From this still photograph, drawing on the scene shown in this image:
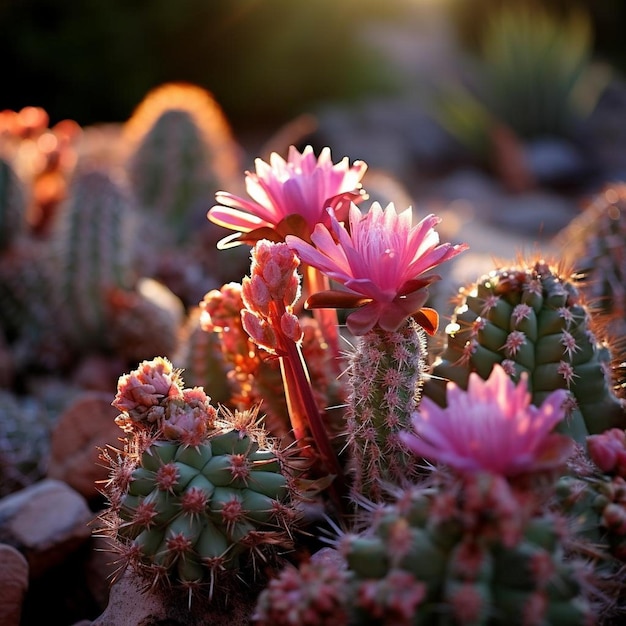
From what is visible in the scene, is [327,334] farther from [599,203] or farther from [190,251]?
[190,251]

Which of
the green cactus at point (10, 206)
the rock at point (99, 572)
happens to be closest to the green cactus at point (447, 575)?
the rock at point (99, 572)

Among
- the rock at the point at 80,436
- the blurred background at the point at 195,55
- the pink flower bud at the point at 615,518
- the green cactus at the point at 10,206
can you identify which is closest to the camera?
the pink flower bud at the point at 615,518

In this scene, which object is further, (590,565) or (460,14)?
(460,14)

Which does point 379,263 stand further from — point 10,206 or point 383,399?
point 10,206

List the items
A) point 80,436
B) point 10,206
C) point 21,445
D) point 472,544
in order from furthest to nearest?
point 10,206 → point 21,445 → point 80,436 → point 472,544

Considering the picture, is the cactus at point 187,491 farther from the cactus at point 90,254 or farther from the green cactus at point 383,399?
the cactus at point 90,254

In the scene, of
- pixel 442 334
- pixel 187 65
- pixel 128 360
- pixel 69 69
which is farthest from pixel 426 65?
pixel 442 334

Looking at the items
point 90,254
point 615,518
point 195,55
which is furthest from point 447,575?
point 195,55
